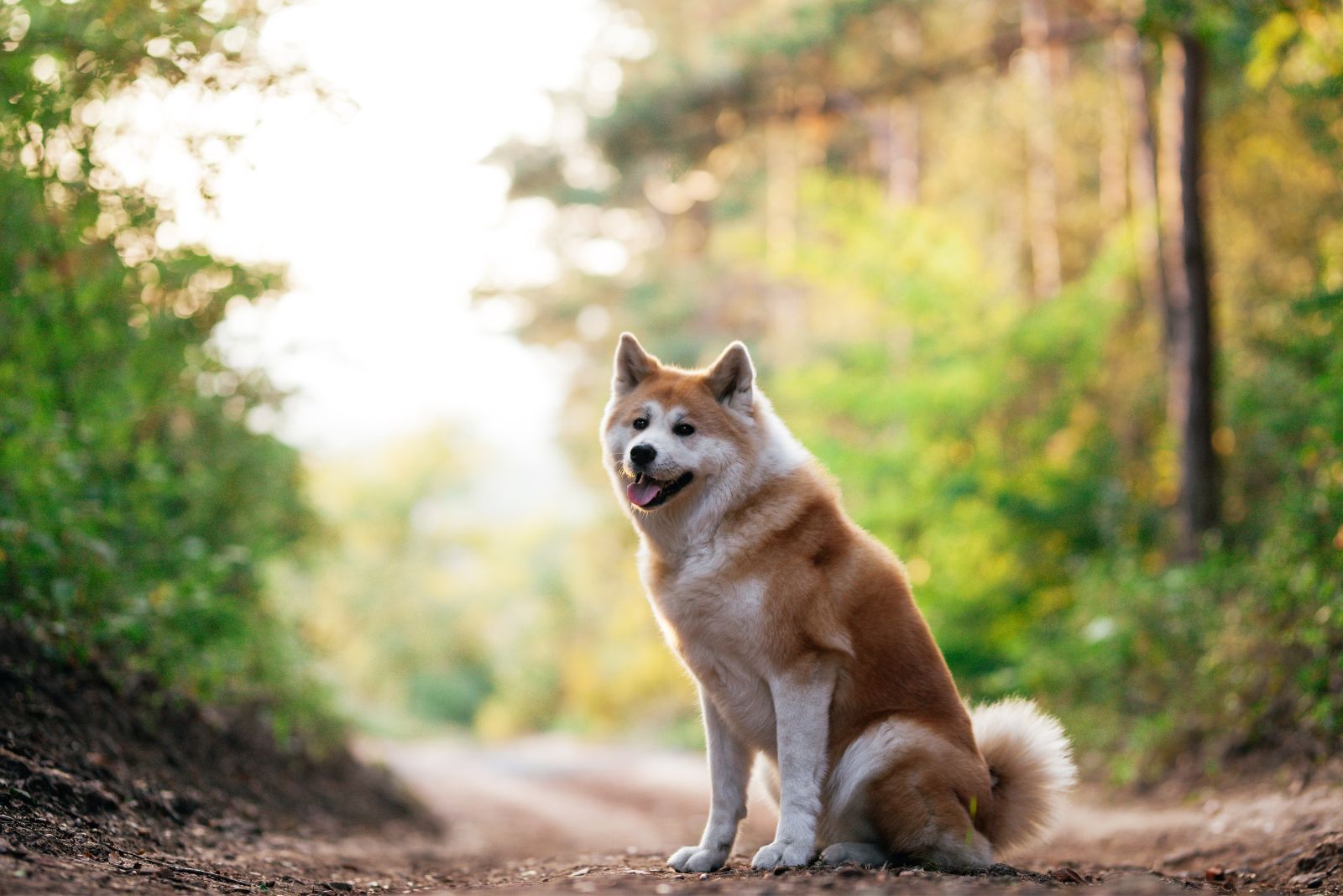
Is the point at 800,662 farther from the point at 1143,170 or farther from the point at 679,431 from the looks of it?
the point at 1143,170

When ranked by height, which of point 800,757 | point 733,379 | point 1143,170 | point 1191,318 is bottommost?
point 800,757

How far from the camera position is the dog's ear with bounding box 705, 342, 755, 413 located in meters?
4.65

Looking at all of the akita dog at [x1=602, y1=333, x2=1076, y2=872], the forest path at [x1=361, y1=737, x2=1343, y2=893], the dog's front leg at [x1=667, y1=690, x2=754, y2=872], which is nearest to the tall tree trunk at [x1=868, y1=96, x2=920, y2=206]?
the forest path at [x1=361, y1=737, x2=1343, y2=893]

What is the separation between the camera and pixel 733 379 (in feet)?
15.4

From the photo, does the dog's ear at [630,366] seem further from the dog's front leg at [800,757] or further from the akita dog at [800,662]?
the dog's front leg at [800,757]

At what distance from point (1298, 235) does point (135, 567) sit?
16401 mm

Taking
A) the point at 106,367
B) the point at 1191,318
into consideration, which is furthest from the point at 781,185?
the point at 106,367

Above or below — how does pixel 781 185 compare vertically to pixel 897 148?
below

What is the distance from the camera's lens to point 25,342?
19.0 feet

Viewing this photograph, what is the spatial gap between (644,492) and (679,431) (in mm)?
306

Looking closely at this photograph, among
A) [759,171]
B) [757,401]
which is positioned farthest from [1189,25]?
[759,171]

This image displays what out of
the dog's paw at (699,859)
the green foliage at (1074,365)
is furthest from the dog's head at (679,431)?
the green foliage at (1074,365)

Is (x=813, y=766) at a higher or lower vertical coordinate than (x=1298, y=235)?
lower

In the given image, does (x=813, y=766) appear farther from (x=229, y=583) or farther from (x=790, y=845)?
(x=229, y=583)
